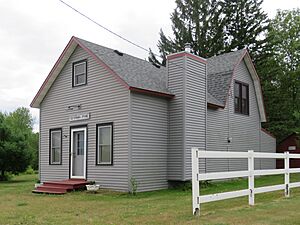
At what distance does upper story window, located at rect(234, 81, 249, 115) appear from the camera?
1920 centimetres

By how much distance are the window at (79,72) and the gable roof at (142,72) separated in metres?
0.64

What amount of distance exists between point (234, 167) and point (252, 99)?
13.9 ft

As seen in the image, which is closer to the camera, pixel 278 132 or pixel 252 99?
pixel 252 99

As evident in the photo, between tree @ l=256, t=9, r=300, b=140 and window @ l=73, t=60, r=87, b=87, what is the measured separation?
16.1 metres

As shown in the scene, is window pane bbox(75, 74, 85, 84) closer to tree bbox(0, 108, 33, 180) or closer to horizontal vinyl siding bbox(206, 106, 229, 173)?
horizontal vinyl siding bbox(206, 106, 229, 173)

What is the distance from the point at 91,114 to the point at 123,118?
6.21ft

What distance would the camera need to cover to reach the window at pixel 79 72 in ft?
50.0

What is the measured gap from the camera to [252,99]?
2047cm

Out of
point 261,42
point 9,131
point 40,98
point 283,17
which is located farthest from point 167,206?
point 283,17

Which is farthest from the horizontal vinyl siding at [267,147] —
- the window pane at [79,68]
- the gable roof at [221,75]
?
the window pane at [79,68]

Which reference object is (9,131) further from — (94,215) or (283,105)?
(283,105)

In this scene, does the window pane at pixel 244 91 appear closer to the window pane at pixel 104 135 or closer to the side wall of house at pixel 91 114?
the side wall of house at pixel 91 114

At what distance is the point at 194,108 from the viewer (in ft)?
47.6

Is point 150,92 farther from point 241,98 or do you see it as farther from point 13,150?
point 13,150
